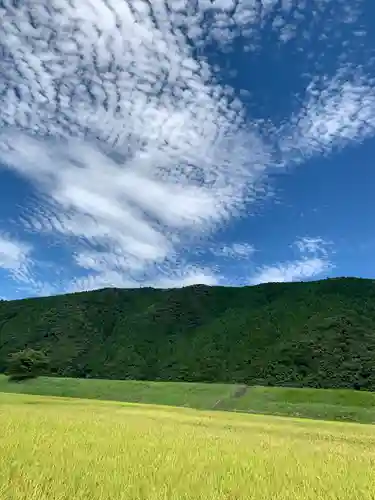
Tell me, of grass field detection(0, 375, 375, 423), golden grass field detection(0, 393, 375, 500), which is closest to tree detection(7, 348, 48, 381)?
grass field detection(0, 375, 375, 423)

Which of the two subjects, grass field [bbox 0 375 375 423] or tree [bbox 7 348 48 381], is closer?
grass field [bbox 0 375 375 423]

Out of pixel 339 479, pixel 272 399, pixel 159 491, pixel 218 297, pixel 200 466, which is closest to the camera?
pixel 159 491

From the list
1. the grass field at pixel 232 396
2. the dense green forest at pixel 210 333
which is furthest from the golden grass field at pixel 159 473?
the dense green forest at pixel 210 333

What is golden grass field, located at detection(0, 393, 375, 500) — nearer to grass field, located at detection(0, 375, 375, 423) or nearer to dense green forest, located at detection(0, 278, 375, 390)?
grass field, located at detection(0, 375, 375, 423)

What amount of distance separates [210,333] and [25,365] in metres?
45.0

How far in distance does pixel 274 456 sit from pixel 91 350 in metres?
114

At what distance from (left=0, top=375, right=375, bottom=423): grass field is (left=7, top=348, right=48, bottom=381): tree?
285 inches

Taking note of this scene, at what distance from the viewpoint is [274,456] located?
11.3 meters

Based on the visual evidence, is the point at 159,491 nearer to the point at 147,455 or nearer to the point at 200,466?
the point at 200,466

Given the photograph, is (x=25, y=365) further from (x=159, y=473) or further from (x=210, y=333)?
(x=159, y=473)

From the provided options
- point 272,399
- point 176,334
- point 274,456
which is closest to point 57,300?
point 176,334

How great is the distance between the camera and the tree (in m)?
89.3

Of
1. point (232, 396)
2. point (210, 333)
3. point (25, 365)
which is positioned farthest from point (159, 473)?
point (210, 333)

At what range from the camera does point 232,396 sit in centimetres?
6831
